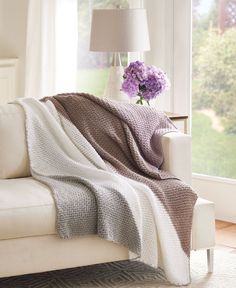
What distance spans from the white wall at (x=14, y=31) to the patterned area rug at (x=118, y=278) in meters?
2.05

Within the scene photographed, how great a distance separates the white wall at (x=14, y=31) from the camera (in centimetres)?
577

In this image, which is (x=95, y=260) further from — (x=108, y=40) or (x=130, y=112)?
(x=108, y=40)

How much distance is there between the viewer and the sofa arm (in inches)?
162

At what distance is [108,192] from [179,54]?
6.23ft

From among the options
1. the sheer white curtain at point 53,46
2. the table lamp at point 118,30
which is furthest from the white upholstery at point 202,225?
the sheer white curtain at point 53,46

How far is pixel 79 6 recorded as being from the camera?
5.64 metres

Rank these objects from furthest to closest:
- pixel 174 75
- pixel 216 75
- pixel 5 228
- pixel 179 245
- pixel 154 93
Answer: pixel 174 75 → pixel 216 75 → pixel 154 93 → pixel 179 245 → pixel 5 228

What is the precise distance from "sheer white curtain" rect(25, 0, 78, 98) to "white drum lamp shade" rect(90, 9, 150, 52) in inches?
29.1

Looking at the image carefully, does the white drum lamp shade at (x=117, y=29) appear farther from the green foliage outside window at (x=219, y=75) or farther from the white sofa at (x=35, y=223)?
the white sofa at (x=35, y=223)

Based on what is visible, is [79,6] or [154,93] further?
[79,6]

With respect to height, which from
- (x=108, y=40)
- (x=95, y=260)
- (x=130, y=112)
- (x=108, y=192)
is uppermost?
(x=108, y=40)

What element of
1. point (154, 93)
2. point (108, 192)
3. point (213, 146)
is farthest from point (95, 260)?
point (213, 146)

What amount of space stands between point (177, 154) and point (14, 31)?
215 cm

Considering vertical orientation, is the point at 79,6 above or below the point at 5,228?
above
